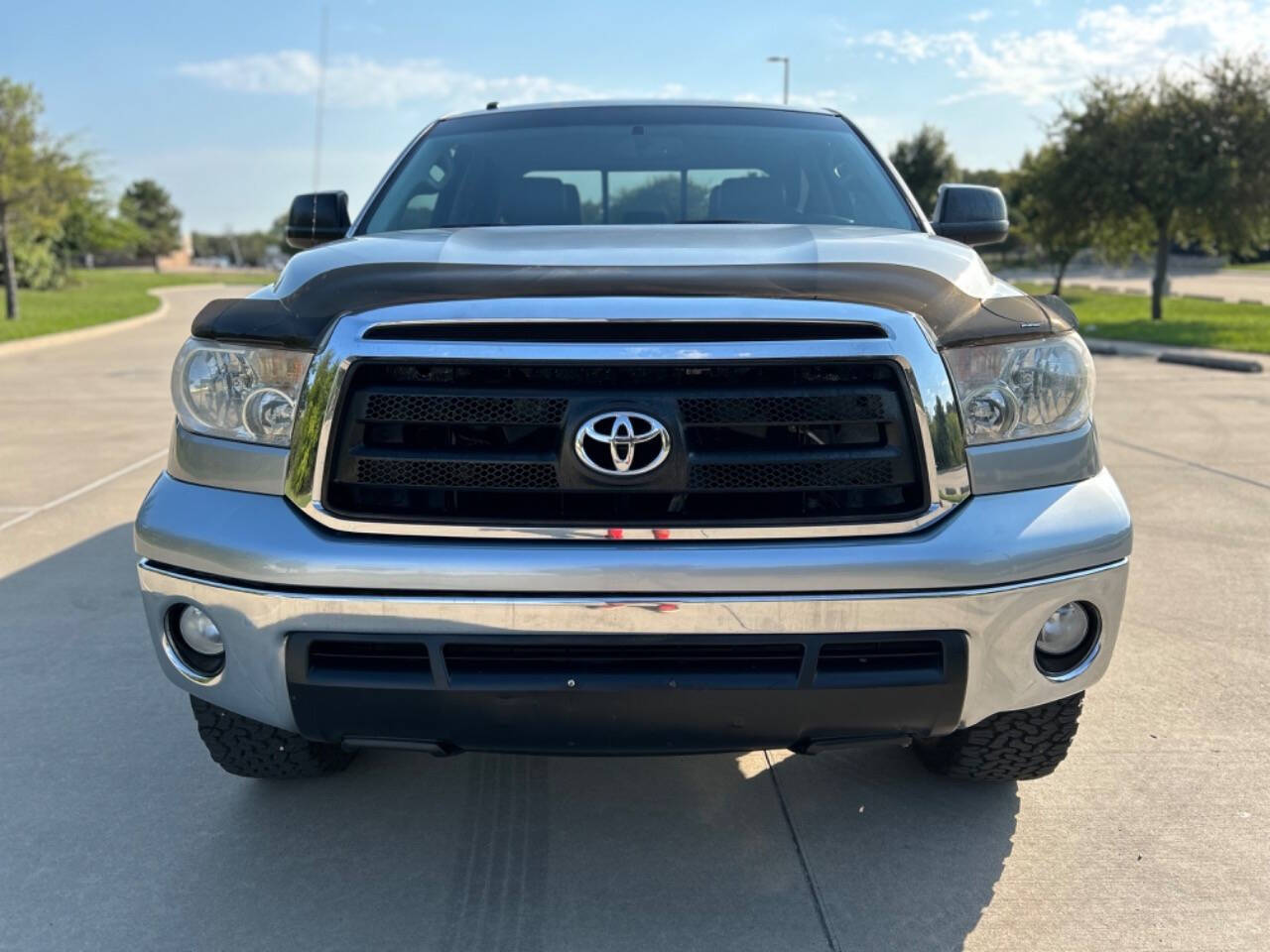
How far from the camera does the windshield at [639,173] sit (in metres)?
3.47

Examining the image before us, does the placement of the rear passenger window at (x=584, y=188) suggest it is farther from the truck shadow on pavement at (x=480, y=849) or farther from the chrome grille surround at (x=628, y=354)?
the truck shadow on pavement at (x=480, y=849)

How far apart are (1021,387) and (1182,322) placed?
1966cm

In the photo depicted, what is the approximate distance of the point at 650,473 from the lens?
83.6 inches

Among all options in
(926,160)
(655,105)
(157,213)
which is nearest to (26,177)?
(655,105)

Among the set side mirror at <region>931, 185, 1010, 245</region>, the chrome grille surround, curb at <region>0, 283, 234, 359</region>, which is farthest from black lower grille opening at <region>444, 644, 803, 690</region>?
curb at <region>0, 283, 234, 359</region>

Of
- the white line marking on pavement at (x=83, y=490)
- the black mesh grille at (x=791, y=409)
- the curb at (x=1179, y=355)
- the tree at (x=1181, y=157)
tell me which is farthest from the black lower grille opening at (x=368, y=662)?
the tree at (x=1181, y=157)

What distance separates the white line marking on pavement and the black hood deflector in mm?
4226

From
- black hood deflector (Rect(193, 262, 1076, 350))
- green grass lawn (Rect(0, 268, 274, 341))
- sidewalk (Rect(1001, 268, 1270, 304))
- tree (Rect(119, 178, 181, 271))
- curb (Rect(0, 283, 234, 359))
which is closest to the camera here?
black hood deflector (Rect(193, 262, 1076, 350))

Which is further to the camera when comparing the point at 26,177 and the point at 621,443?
the point at 26,177

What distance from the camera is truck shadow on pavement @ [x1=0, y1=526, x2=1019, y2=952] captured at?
2361 millimetres

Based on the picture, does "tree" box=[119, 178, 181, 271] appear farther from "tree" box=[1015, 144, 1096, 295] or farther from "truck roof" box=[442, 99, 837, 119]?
"truck roof" box=[442, 99, 837, 119]

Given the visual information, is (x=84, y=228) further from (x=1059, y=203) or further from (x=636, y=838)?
(x=636, y=838)

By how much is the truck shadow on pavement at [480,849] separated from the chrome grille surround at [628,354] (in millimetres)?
870

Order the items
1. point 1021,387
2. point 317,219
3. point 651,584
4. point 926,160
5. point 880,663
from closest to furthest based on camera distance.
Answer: point 651,584
point 880,663
point 1021,387
point 317,219
point 926,160
